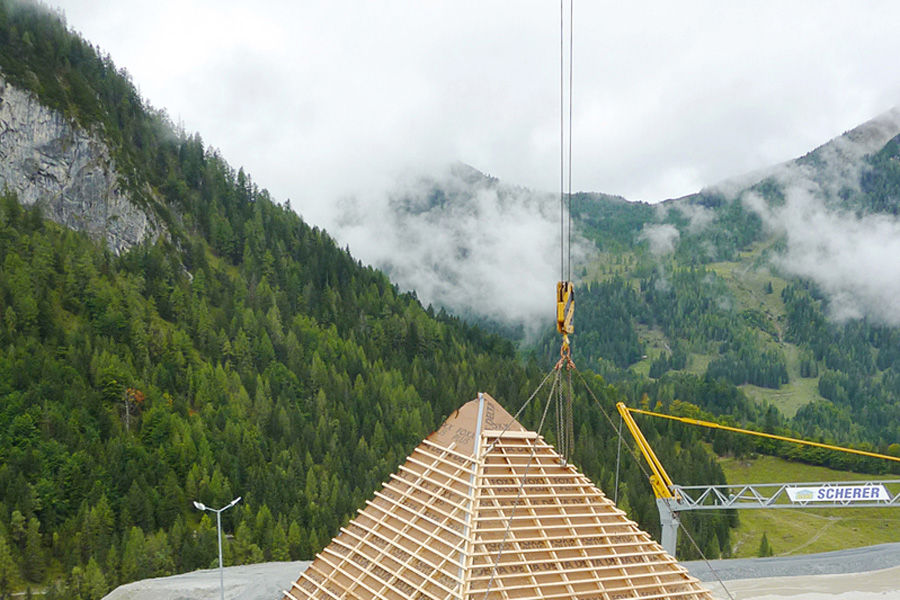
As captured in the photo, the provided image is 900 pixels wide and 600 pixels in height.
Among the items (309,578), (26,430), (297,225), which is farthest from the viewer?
(297,225)

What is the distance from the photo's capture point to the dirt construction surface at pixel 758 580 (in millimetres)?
50969

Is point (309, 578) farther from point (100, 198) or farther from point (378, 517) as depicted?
point (100, 198)

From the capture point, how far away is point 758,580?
6538cm

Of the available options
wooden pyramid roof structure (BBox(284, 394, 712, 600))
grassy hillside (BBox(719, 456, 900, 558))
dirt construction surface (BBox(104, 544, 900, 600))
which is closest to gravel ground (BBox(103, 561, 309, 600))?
dirt construction surface (BBox(104, 544, 900, 600))

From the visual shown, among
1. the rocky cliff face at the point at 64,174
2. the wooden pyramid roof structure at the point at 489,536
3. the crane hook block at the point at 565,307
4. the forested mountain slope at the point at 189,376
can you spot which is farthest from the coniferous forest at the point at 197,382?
the crane hook block at the point at 565,307

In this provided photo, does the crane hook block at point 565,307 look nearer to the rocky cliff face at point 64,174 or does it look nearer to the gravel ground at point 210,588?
the gravel ground at point 210,588

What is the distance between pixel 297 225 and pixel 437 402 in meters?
79.1

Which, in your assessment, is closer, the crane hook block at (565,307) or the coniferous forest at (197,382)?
the crane hook block at (565,307)

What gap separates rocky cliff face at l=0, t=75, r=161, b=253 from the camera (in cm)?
14050

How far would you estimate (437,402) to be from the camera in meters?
120

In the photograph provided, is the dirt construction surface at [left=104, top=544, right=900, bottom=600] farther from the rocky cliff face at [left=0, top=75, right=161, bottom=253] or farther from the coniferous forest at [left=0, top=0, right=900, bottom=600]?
the rocky cliff face at [left=0, top=75, right=161, bottom=253]

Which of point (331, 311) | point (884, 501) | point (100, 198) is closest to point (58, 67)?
point (100, 198)

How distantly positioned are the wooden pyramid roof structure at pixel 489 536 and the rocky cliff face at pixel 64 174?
432 feet

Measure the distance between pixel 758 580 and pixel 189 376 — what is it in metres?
72.9
